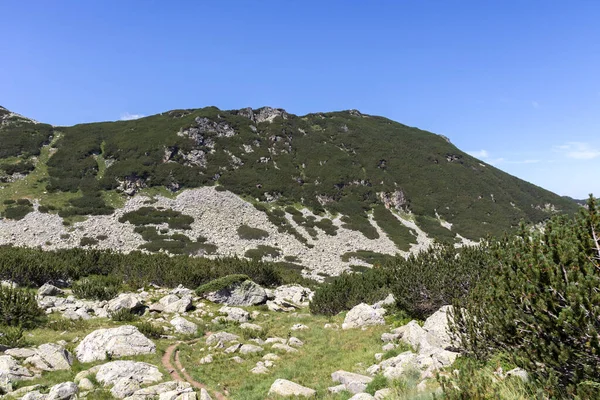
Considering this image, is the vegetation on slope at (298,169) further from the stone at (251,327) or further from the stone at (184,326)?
the stone at (184,326)

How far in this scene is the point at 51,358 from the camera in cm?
1006

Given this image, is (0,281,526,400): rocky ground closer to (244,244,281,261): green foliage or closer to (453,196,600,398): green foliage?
(453,196,600,398): green foliage

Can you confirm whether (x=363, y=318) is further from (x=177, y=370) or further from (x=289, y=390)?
(x=177, y=370)

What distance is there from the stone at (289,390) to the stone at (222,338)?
552 cm

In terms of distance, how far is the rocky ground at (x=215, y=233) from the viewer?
41.4 m

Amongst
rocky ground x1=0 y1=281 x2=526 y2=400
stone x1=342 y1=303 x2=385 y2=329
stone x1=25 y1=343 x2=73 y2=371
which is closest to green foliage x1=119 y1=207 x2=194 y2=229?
rocky ground x1=0 y1=281 x2=526 y2=400

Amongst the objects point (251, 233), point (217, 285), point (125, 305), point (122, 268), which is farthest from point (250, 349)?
point (251, 233)

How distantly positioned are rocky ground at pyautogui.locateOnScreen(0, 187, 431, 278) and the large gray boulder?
1582 cm

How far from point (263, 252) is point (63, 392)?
36267mm

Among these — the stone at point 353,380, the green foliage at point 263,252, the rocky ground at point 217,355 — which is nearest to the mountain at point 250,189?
the green foliage at point 263,252

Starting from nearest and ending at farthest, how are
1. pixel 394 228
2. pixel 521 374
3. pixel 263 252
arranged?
pixel 521 374
pixel 263 252
pixel 394 228

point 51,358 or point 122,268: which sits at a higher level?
point 51,358

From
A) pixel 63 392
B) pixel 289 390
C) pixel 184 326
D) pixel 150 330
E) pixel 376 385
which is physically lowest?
pixel 184 326

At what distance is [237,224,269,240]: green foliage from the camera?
49344mm
